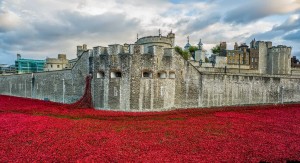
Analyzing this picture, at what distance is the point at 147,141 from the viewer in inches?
404

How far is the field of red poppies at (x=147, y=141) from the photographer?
826 cm

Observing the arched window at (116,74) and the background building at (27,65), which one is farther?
the background building at (27,65)

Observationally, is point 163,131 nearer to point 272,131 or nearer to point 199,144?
point 199,144

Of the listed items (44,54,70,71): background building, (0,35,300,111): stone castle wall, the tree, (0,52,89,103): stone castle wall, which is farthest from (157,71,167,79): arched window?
the tree

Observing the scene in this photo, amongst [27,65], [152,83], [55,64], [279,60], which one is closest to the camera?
[152,83]

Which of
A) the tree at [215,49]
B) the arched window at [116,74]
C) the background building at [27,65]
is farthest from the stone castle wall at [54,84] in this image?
the tree at [215,49]

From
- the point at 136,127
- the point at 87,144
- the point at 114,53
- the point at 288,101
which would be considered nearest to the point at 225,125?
the point at 136,127

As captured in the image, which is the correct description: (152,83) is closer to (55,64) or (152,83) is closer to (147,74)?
(147,74)

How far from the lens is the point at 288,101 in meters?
29.0

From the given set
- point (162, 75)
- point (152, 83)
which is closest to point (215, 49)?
point (162, 75)

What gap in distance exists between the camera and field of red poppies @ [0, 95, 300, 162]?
325 inches

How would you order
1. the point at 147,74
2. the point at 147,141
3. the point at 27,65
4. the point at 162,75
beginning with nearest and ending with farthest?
the point at 147,141, the point at 147,74, the point at 162,75, the point at 27,65

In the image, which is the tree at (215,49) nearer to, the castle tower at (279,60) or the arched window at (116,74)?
the castle tower at (279,60)

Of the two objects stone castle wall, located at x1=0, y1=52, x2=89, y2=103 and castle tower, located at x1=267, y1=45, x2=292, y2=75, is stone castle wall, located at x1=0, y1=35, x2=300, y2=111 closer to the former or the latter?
stone castle wall, located at x1=0, y1=52, x2=89, y2=103
